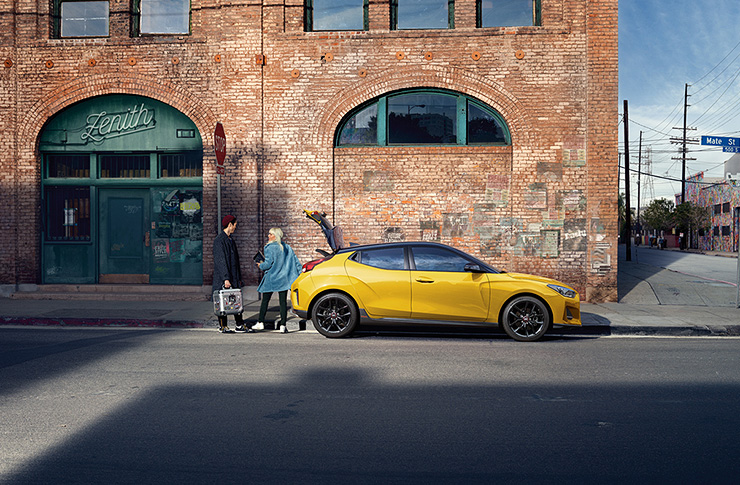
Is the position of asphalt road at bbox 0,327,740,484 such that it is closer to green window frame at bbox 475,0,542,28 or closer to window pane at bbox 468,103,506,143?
window pane at bbox 468,103,506,143

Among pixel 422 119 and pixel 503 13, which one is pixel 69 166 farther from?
pixel 503 13

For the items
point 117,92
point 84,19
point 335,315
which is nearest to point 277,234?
point 335,315

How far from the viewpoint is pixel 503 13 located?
45.6 feet

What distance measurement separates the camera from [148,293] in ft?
46.3

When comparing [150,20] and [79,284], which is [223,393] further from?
[150,20]

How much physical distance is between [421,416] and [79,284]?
40.5ft

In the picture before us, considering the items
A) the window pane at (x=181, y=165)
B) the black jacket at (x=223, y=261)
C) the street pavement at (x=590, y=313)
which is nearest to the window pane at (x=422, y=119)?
the window pane at (x=181, y=165)

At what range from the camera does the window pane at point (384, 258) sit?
9109 millimetres

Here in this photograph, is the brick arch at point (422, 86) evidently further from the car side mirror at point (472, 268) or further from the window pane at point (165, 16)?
the car side mirror at point (472, 268)

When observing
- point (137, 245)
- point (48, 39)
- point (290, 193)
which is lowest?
point (137, 245)

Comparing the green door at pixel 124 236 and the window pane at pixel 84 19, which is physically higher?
the window pane at pixel 84 19

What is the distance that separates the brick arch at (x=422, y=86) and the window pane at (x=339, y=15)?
1488 millimetres

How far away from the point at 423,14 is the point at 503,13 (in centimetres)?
190

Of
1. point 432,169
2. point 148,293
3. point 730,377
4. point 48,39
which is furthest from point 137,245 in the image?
point 730,377
